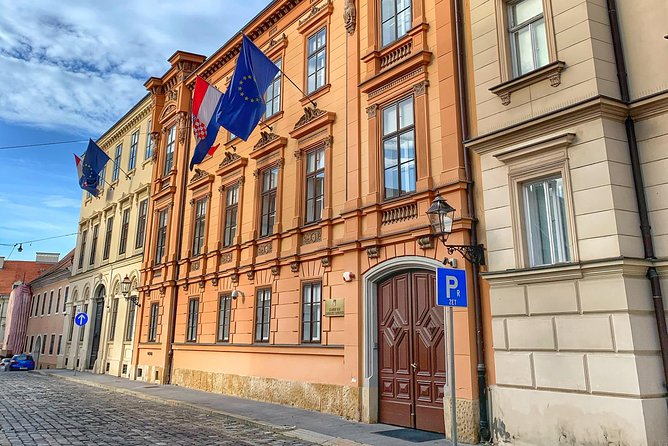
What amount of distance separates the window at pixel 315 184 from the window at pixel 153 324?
1105 cm

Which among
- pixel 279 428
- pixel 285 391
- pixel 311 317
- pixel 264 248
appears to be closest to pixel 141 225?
pixel 264 248

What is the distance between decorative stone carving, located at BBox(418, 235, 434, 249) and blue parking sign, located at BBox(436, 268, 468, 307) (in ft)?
8.97

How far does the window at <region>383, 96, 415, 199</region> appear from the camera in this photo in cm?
1198

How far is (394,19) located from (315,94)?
3282 millimetres

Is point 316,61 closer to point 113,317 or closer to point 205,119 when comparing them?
point 205,119

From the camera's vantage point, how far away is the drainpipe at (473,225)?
30.8ft

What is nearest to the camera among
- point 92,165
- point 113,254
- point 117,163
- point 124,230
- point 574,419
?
point 574,419

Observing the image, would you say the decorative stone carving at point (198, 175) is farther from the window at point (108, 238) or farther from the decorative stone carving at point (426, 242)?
the decorative stone carving at point (426, 242)

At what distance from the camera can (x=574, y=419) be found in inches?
315

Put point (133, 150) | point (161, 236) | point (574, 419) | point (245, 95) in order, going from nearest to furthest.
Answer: point (574, 419)
point (245, 95)
point (161, 236)
point (133, 150)

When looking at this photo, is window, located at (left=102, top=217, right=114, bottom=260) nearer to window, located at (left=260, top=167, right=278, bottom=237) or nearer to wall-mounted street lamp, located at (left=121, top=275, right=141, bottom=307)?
wall-mounted street lamp, located at (left=121, top=275, right=141, bottom=307)

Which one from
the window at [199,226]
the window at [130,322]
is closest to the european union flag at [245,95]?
the window at [199,226]

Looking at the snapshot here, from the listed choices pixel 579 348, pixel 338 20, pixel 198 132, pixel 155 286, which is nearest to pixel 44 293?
pixel 155 286

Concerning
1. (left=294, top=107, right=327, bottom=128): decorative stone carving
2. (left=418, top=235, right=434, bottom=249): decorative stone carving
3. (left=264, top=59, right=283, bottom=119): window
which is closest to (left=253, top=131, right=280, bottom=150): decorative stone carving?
(left=264, top=59, right=283, bottom=119): window
